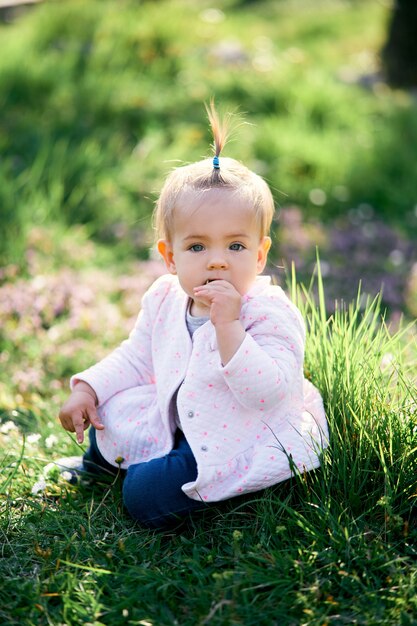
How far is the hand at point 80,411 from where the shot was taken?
8.75 feet

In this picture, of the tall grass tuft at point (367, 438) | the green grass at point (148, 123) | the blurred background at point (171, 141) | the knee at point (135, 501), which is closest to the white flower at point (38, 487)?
the knee at point (135, 501)

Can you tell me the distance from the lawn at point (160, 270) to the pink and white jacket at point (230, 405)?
0.36ft

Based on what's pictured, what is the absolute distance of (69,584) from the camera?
7.18ft

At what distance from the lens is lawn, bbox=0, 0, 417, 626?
86.3 inches

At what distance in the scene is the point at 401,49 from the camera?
948cm

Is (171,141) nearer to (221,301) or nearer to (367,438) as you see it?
(221,301)

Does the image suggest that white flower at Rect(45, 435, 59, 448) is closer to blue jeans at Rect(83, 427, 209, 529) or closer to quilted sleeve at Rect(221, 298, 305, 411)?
blue jeans at Rect(83, 427, 209, 529)

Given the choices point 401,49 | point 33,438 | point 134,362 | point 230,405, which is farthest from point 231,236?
point 401,49

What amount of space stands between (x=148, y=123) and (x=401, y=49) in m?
4.36

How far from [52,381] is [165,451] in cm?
126

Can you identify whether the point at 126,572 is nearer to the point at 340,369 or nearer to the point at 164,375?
the point at 164,375

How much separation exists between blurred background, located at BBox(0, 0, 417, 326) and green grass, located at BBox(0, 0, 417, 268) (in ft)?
0.05

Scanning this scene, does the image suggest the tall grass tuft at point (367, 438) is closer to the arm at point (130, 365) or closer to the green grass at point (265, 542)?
the green grass at point (265, 542)

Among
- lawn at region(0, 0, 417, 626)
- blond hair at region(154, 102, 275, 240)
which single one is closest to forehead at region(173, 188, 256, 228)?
blond hair at region(154, 102, 275, 240)
